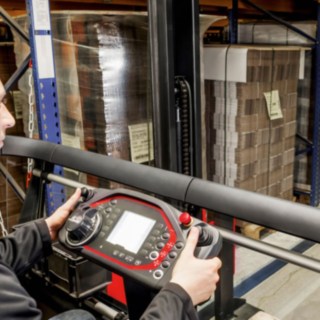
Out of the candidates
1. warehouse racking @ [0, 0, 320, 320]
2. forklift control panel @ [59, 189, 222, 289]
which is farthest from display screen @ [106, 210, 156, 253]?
warehouse racking @ [0, 0, 320, 320]

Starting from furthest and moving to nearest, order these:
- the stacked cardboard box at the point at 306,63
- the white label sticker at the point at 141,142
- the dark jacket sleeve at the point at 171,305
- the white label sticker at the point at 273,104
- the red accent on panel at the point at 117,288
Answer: the stacked cardboard box at the point at 306,63
the white label sticker at the point at 273,104
the white label sticker at the point at 141,142
the red accent on panel at the point at 117,288
the dark jacket sleeve at the point at 171,305

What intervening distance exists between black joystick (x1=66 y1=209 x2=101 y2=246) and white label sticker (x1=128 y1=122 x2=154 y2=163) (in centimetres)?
128

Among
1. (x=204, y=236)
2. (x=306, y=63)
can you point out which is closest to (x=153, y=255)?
(x=204, y=236)

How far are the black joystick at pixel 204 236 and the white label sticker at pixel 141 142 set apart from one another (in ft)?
4.75

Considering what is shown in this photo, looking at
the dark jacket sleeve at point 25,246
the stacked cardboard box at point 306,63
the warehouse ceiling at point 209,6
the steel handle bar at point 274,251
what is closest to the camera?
the steel handle bar at point 274,251

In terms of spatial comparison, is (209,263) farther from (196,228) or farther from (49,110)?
(49,110)

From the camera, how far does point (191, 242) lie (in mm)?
895

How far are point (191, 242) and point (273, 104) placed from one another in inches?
96.5

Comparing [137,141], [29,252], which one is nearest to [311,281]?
[137,141]

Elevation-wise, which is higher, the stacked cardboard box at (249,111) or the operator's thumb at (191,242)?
the operator's thumb at (191,242)

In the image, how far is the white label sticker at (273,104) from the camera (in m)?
3.12

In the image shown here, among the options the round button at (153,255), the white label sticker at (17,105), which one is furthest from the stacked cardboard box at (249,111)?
the round button at (153,255)

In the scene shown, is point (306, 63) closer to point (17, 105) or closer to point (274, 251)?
point (17, 105)

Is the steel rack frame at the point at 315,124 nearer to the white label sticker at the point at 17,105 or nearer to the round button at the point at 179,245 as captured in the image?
the white label sticker at the point at 17,105
